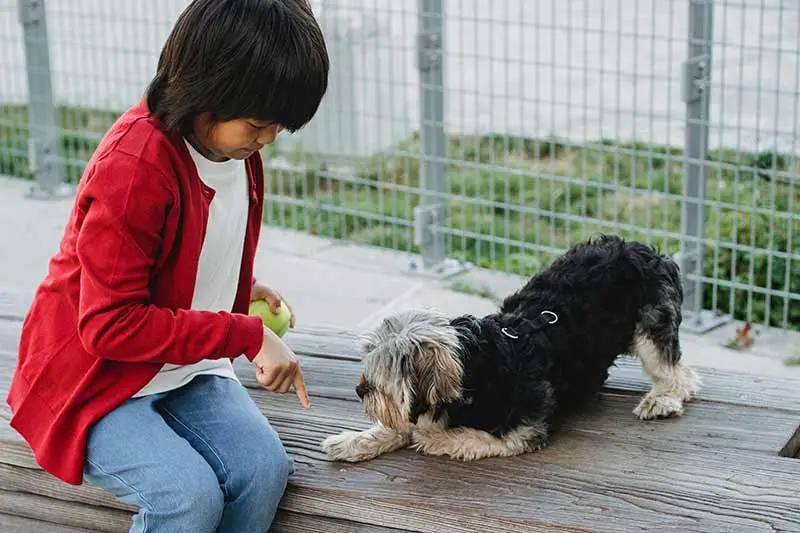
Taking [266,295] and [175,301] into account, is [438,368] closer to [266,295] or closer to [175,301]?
[175,301]

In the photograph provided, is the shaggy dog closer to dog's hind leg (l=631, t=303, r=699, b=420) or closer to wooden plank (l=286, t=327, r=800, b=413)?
dog's hind leg (l=631, t=303, r=699, b=420)

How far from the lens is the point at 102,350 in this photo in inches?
117

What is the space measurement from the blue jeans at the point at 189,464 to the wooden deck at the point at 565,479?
148mm

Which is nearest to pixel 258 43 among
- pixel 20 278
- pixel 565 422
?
pixel 565 422

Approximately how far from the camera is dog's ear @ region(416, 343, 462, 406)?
10.4 ft

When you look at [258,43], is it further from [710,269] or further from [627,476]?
[710,269]

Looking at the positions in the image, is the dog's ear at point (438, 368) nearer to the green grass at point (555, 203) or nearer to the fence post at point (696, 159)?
the green grass at point (555, 203)

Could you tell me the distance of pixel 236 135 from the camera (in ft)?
9.79

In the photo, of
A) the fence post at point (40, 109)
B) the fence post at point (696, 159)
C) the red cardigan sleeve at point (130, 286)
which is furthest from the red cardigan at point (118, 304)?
the fence post at point (40, 109)

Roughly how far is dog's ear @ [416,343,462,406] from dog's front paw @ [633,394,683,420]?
2.03ft

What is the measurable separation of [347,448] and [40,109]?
529cm

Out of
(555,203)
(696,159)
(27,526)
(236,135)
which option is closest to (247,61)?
(236,135)

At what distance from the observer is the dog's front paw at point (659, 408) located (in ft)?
11.5

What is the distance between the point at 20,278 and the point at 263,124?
4.13 metres
